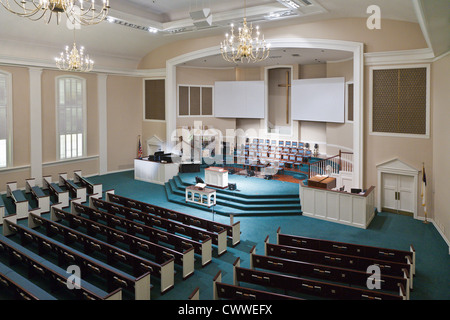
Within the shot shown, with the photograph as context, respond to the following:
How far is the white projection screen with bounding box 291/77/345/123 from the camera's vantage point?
14707 millimetres

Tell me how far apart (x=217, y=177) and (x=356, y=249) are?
676 cm

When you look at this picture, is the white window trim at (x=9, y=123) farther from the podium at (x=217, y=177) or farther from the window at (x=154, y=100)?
the podium at (x=217, y=177)

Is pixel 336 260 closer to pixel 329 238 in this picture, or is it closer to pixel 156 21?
pixel 329 238

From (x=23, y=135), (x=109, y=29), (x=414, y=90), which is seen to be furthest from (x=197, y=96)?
(x=414, y=90)

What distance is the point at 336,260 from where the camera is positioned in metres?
6.89

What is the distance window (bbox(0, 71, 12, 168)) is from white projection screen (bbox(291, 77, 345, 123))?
12.1 m

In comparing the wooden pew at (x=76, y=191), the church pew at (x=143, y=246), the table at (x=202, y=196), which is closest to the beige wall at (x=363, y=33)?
the table at (x=202, y=196)

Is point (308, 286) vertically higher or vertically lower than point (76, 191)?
lower

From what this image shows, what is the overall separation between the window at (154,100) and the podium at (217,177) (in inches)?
223

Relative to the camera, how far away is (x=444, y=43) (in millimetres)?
7980

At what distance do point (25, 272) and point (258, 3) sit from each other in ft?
35.0

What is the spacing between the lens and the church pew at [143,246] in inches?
283

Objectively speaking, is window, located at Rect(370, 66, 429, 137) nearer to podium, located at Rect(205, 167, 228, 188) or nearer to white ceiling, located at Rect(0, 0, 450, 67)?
white ceiling, located at Rect(0, 0, 450, 67)

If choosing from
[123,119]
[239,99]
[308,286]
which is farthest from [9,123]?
[308,286]
